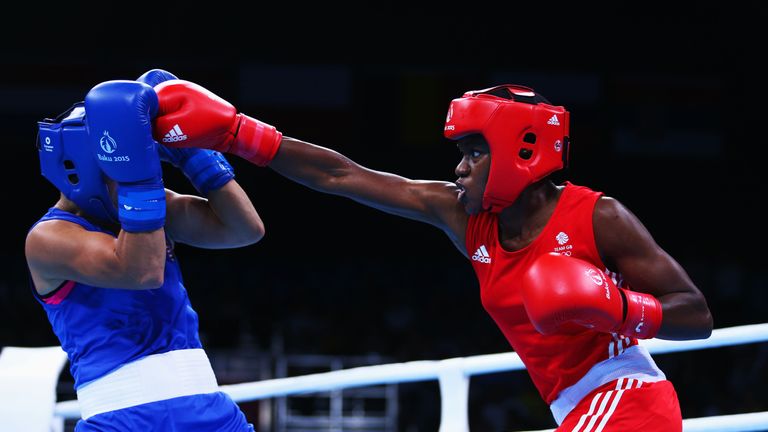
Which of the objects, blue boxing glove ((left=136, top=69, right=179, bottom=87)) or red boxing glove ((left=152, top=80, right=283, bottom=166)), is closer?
red boxing glove ((left=152, top=80, right=283, bottom=166))

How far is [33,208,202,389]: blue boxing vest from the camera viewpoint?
2.15m

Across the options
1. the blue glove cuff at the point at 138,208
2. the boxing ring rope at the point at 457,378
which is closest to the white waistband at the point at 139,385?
the blue glove cuff at the point at 138,208

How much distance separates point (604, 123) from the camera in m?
8.78

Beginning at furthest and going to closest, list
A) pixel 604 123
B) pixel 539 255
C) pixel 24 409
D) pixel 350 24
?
pixel 604 123 < pixel 350 24 < pixel 24 409 < pixel 539 255

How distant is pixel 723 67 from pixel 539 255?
22.9 feet

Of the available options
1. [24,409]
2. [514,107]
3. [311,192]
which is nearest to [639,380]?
[514,107]

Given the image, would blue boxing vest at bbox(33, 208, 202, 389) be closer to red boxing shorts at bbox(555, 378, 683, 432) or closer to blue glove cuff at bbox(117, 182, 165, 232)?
A: blue glove cuff at bbox(117, 182, 165, 232)

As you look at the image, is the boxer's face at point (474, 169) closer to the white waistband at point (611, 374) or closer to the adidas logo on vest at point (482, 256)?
the adidas logo on vest at point (482, 256)

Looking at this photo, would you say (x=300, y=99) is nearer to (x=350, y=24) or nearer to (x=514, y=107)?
(x=350, y=24)

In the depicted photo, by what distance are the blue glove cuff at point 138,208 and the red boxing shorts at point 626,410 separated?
3.43 feet

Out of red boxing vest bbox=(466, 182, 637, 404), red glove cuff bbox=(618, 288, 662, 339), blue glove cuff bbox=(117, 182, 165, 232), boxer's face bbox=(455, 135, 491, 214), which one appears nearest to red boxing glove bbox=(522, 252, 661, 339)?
red glove cuff bbox=(618, 288, 662, 339)

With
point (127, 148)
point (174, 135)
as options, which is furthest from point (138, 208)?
Result: point (174, 135)

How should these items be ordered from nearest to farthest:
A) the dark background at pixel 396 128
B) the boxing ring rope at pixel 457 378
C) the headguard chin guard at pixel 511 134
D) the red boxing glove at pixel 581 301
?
1. the red boxing glove at pixel 581 301
2. the headguard chin guard at pixel 511 134
3. the boxing ring rope at pixel 457 378
4. the dark background at pixel 396 128

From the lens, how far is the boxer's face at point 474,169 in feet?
7.52
